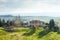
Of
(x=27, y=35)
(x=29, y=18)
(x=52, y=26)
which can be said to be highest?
(x=29, y=18)

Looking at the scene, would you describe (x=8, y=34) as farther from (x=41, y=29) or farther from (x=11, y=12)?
(x=41, y=29)

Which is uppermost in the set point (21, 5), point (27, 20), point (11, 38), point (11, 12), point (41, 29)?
point (21, 5)

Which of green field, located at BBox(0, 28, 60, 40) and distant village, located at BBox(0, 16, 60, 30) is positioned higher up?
distant village, located at BBox(0, 16, 60, 30)

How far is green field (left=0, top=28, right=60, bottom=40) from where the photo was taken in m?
1.44

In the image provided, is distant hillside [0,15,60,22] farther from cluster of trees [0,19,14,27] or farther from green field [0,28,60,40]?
green field [0,28,60,40]

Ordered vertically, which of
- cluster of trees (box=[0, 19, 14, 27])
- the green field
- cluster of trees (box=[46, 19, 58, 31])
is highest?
cluster of trees (box=[0, 19, 14, 27])

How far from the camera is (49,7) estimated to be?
1519mm

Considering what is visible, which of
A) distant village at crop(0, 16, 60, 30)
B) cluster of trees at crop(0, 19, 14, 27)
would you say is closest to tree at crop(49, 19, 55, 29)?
distant village at crop(0, 16, 60, 30)

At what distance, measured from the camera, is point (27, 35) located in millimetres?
1458

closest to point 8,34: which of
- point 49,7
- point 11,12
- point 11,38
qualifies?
point 11,38

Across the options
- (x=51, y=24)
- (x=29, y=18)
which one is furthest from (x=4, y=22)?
(x=51, y=24)

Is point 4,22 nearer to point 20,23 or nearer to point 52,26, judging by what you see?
point 20,23

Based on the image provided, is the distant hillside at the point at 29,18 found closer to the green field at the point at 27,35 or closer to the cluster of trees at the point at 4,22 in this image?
the cluster of trees at the point at 4,22

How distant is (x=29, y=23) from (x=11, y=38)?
0.34 metres
